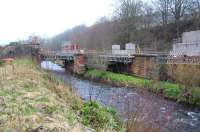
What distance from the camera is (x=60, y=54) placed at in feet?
203

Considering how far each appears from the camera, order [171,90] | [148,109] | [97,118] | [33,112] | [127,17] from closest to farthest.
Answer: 1. [33,112]
2. [97,118]
3. [148,109]
4. [171,90]
5. [127,17]

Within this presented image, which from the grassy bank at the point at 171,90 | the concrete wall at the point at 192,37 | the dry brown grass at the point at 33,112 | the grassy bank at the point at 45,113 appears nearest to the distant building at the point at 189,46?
the concrete wall at the point at 192,37

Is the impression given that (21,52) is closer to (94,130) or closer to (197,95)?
(197,95)

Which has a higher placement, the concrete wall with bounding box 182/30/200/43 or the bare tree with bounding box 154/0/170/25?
the bare tree with bounding box 154/0/170/25

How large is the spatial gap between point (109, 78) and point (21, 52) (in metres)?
17.0

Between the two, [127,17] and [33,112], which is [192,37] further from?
[33,112]

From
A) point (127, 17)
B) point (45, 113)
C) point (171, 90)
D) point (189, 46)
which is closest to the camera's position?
point (45, 113)

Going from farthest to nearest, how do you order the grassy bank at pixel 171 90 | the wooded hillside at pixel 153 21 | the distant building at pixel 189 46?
1. the wooded hillside at pixel 153 21
2. the distant building at pixel 189 46
3. the grassy bank at pixel 171 90

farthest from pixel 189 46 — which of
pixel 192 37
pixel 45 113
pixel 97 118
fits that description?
pixel 45 113

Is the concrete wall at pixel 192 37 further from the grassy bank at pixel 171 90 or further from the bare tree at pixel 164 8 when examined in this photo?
the bare tree at pixel 164 8

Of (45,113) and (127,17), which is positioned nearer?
(45,113)

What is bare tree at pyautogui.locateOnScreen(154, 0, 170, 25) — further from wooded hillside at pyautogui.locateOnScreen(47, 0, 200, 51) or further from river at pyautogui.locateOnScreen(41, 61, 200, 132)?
river at pyautogui.locateOnScreen(41, 61, 200, 132)

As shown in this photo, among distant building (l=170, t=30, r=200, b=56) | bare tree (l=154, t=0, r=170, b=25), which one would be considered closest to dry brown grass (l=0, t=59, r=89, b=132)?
distant building (l=170, t=30, r=200, b=56)

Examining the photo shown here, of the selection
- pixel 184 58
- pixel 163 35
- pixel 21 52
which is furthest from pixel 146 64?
pixel 163 35
